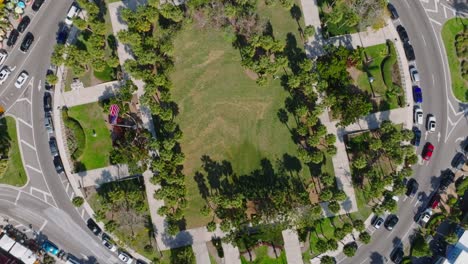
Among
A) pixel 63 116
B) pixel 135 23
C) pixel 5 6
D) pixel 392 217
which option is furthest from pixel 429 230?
pixel 5 6

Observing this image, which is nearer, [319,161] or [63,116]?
[319,161]

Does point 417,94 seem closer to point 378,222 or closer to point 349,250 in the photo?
point 378,222

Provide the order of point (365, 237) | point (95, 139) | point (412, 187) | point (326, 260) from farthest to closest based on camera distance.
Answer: point (95, 139) < point (412, 187) < point (365, 237) < point (326, 260)

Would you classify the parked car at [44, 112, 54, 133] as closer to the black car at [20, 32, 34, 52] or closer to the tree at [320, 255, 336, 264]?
the black car at [20, 32, 34, 52]

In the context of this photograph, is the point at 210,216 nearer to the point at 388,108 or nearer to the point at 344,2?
the point at 388,108

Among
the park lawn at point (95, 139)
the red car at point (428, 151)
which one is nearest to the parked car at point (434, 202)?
the red car at point (428, 151)

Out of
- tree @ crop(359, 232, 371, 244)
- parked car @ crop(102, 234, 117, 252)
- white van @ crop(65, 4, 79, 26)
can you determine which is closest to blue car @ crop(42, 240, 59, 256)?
parked car @ crop(102, 234, 117, 252)

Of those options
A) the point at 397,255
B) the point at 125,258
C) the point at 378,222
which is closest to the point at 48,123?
the point at 125,258
